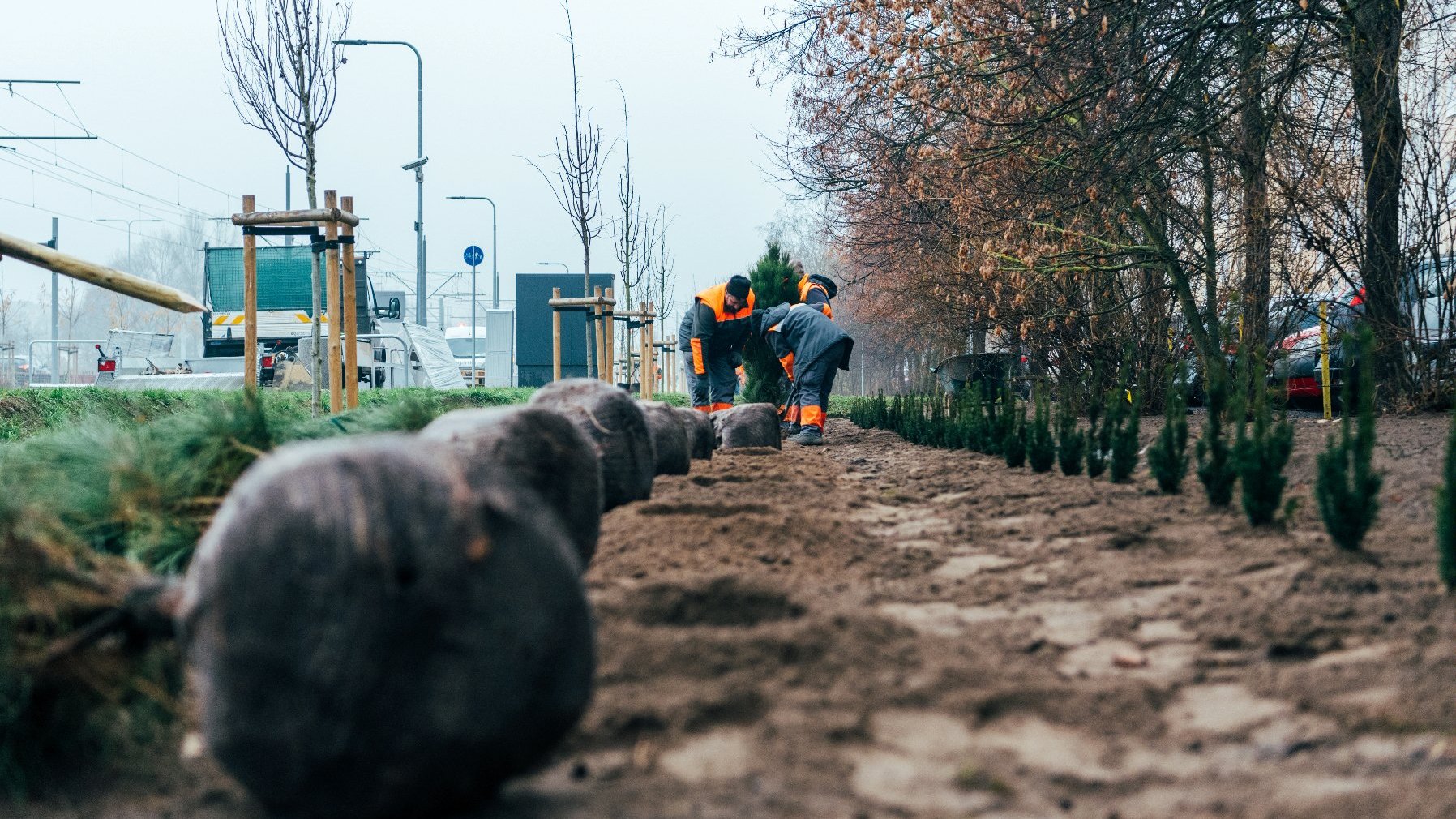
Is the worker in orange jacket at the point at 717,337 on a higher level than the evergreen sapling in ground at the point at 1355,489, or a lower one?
higher

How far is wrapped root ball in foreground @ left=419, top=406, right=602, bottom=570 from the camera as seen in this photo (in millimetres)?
3471

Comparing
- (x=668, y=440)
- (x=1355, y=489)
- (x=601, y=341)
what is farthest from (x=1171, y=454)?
(x=601, y=341)

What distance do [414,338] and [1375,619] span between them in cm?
2298

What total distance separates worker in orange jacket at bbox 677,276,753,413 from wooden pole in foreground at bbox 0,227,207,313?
8.38 metres

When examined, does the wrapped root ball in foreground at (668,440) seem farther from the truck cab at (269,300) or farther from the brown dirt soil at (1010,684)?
the truck cab at (269,300)

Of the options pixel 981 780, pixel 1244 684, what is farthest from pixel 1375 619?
pixel 981 780

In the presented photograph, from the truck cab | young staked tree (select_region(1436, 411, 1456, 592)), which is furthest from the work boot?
the truck cab

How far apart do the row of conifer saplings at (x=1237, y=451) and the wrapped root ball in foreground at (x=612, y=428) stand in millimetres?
2353

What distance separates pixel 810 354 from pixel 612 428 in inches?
257

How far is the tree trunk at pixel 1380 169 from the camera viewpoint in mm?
8312

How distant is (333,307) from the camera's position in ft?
26.3

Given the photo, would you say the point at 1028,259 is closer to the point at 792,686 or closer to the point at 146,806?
the point at 792,686

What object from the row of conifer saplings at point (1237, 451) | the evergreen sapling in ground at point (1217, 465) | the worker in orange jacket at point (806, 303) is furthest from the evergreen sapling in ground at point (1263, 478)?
the worker in orange jacket at point (806, 303)

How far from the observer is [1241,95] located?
8875mm
